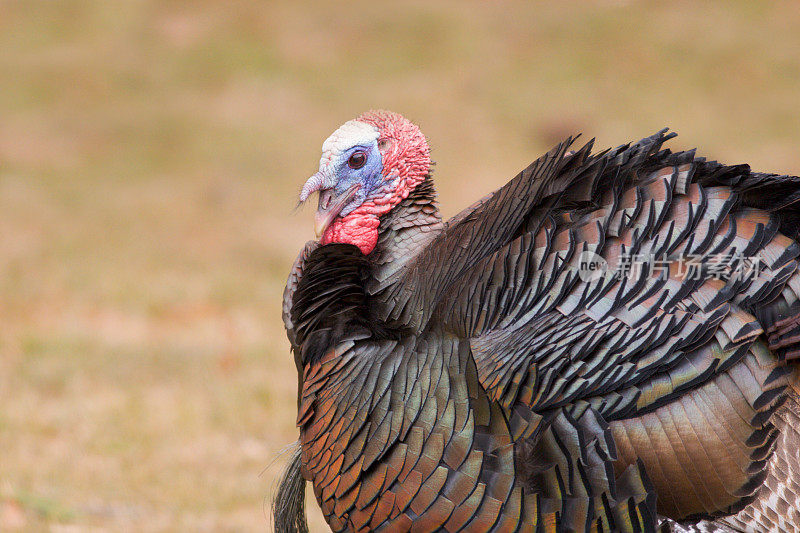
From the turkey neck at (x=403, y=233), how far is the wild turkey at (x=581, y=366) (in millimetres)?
75

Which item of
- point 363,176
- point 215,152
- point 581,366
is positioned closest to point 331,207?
point 363,176

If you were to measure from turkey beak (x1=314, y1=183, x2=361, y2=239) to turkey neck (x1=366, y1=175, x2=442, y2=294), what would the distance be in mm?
123

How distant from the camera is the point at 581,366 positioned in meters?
2.21

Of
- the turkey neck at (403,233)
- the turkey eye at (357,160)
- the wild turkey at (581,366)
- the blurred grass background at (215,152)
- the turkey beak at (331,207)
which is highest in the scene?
the blurred grass background at (215,152)

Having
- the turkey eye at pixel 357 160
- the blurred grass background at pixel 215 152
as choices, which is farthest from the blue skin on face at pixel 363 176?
the blurred grass background at pixel 215 152

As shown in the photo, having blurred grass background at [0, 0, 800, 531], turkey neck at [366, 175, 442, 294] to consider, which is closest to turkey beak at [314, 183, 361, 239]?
turkey neck at [366, 175, 442, 294]

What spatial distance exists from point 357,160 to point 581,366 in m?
0.96

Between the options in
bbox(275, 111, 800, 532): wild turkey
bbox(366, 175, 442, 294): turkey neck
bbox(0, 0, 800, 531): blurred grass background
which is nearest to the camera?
bbox(275, 111, 800, 532): wild turkey

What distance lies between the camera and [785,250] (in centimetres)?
234

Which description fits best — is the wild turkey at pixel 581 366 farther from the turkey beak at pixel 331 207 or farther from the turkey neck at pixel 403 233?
the turkey beak at pixel 331 207

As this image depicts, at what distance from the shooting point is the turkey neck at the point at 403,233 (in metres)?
2.67

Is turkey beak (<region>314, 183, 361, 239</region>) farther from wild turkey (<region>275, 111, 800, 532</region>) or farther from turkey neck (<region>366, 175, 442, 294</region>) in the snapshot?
wild turkey (<region>275, 111, 800, 532</region>)

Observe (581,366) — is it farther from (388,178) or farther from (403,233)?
(388,178)

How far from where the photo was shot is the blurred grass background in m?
4.64
